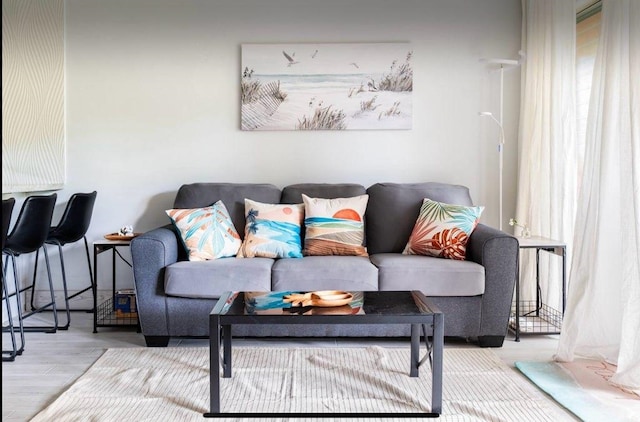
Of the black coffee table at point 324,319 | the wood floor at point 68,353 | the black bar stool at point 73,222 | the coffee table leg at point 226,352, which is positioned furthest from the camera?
the black bar stool at point 73,222

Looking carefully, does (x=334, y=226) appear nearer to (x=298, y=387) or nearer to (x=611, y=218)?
(x=298, y=387)

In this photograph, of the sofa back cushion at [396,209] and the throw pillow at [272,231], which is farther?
the sofa back cushion at [396,209]

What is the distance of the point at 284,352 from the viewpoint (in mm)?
3182

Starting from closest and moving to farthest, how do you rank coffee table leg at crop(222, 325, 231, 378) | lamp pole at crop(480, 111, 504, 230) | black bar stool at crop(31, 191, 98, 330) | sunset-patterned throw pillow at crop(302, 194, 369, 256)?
coffee table leg at crop(222, 325, 231, 378) → sunset-patterned throw pillow at crop(302, 194, 369, 256) → black bar stool at crop(31, 191, 98, 330) → lamp pole at crop(480, 111, 504, 230)

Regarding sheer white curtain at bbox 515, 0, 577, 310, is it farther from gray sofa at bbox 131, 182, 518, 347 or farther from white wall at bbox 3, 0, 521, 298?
gray sofa at bbox 131, 182, 518, 347

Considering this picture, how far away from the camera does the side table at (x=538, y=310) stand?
339cm

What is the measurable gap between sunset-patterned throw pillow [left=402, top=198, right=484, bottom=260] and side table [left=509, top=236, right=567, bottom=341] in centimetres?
33

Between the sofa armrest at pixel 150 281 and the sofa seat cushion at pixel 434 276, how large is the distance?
4.05 feet

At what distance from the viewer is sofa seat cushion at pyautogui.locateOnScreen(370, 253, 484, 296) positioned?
10.6 ft

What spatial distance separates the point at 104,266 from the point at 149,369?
1.64 metres

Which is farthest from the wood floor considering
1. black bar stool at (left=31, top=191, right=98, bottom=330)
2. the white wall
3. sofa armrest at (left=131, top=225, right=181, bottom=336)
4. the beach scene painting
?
the beach scene painting

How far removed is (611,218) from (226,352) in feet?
6.31

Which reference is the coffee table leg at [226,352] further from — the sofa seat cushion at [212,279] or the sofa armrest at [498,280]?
the sofa armrest at [498,280]

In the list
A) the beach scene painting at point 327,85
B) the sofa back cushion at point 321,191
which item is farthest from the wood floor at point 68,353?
the beach scene painting at point 327,85
